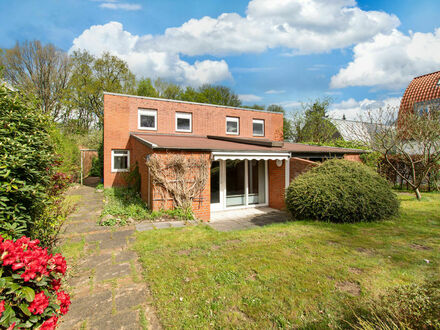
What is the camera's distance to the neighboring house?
11.1m

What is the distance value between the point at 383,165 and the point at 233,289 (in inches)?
788

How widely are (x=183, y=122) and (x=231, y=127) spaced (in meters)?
4.81

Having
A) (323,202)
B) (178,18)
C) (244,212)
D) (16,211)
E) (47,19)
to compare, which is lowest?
(244,212)

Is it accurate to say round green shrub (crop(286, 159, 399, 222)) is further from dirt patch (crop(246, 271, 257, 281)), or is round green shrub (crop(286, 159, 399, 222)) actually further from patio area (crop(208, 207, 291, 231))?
dirt patch (crop(246, 271, 257, 281))

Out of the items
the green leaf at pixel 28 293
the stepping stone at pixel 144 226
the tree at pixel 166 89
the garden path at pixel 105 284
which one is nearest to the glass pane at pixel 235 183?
the stepping stone at pixel 144 226

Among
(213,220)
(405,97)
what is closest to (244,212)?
(213,220)

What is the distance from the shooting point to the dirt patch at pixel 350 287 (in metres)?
4.07

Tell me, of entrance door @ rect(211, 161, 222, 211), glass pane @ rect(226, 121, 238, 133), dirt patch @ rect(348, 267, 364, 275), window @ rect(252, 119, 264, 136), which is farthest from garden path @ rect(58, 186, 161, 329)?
window @ rect(252, 119, 264, 136)

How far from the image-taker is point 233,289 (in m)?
4.20

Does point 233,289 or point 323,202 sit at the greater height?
point 323,202

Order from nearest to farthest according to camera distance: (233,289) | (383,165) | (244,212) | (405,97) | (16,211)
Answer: (16,211) < (233,289) < (244,212) < (383,165) < (405,97)

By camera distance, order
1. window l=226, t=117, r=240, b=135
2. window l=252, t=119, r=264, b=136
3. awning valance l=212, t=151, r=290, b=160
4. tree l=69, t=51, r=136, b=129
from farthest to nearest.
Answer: tree l=69, t=51, r=136, b=129 → window l=252, t=119, r=264, b=136 → window l=226, t=117, r=240, b=135 → awning valance l=212, t=151, r=290, b=160

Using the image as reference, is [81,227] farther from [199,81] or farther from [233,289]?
[199,81]

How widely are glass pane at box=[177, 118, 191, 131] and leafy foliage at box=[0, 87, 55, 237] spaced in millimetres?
14461
